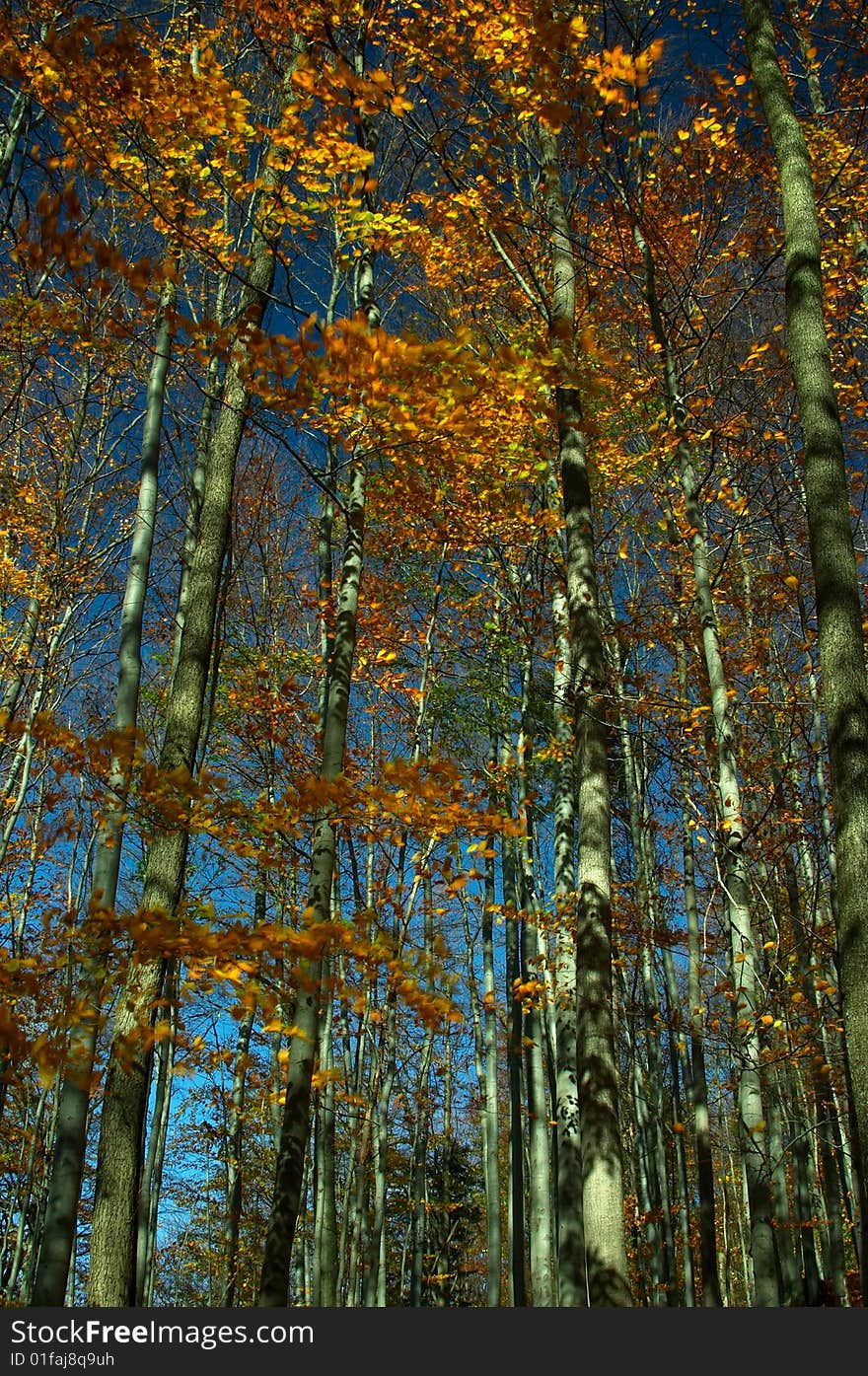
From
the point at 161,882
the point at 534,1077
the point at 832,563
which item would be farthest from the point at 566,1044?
the point at 832,563

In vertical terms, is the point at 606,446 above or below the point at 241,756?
above

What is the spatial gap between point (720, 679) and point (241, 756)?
7341 mm

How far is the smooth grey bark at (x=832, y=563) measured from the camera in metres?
3.24

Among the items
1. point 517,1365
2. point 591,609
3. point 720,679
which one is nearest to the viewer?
point 517,1365

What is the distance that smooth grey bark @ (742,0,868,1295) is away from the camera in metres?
3.24

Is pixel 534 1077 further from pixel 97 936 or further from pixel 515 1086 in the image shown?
pixel 97 936

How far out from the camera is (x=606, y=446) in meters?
9.62

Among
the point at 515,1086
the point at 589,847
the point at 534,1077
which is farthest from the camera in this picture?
the point at 515,1086

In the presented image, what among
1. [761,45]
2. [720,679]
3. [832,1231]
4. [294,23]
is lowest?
[832,1231]

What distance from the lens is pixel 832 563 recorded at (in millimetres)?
3887

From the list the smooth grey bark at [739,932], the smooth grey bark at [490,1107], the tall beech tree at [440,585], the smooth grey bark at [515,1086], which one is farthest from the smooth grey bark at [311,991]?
the smooth grey bark at [515,1086]

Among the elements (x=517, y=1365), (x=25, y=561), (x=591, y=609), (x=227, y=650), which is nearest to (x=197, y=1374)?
(x=517, y=1365)

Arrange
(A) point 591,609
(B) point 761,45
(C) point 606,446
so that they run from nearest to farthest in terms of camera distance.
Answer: (B) point 761,45, (A) point 591,609, (C) point 606,446

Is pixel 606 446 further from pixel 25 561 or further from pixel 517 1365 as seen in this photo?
pixel 517 1365
